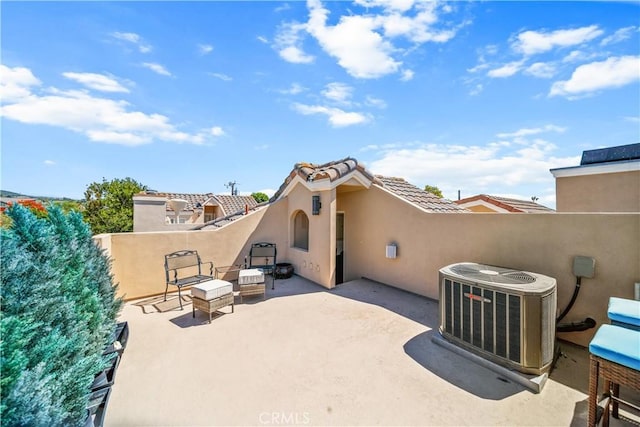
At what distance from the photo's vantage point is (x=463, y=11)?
5.76 m

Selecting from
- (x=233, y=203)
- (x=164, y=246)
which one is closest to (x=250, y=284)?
(x=164, y=246)

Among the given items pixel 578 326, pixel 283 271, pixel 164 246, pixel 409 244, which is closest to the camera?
pixel 578 326

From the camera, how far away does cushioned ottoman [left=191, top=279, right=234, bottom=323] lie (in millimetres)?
5473

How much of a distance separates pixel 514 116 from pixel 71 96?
12.5 meters

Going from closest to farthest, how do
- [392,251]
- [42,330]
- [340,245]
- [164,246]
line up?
[42,330] < [392,251] < [164,246] < [340,245]

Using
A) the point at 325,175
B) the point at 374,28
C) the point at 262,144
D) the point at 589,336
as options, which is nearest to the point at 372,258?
the point at 325,175

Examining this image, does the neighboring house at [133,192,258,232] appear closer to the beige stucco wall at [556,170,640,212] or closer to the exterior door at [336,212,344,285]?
the exterior door at [336,212,344,285]

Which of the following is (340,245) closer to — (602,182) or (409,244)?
(409,244)

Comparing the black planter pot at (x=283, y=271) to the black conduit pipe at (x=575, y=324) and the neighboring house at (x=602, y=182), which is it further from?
the neighboring house at (x=602, y=182)

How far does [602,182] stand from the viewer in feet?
20.9

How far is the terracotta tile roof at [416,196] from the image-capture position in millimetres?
7702

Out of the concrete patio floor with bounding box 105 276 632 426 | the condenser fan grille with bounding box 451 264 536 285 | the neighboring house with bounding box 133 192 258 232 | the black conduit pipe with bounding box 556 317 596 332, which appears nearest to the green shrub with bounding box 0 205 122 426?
the concrete patio floor with bounding box 105 276 632 426

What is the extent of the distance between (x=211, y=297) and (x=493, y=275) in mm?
5721

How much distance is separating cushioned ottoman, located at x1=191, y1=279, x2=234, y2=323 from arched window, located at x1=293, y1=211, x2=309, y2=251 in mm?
4520
